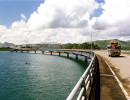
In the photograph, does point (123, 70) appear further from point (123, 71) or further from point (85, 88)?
point (85, 88)

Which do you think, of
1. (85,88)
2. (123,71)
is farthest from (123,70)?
(85,88)

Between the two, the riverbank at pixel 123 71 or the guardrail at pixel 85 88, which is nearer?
the guardrail at pixel 85 88

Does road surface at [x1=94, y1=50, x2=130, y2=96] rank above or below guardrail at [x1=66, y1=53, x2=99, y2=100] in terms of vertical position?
below

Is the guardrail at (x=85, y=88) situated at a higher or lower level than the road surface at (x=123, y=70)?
higher

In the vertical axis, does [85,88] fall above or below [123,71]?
above

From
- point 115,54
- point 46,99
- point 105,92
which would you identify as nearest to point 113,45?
point 115,54

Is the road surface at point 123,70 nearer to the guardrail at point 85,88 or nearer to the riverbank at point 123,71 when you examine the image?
the riverbank at point 123,71

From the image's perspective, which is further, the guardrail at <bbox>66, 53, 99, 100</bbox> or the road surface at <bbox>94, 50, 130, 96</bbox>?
the road surface at <bbox>94, 50, 130, 96</bbox>

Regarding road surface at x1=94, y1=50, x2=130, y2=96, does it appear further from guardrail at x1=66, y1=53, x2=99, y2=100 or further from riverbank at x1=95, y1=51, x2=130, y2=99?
guardrail at x1=66, y1=53, x2=99, y2=100

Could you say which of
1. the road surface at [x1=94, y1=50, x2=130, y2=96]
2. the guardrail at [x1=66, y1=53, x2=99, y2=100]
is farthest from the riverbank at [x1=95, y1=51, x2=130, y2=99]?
the guardrail at [x1=66, y1=53, x2=99, y2=100]

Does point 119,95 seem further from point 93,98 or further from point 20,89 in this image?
point 20,89

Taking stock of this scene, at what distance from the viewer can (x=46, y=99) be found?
64.7 ft

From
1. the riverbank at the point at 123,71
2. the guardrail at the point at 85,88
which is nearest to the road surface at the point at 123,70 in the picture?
the riverbank at the point at 123,71

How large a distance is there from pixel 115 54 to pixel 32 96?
29.8 m
